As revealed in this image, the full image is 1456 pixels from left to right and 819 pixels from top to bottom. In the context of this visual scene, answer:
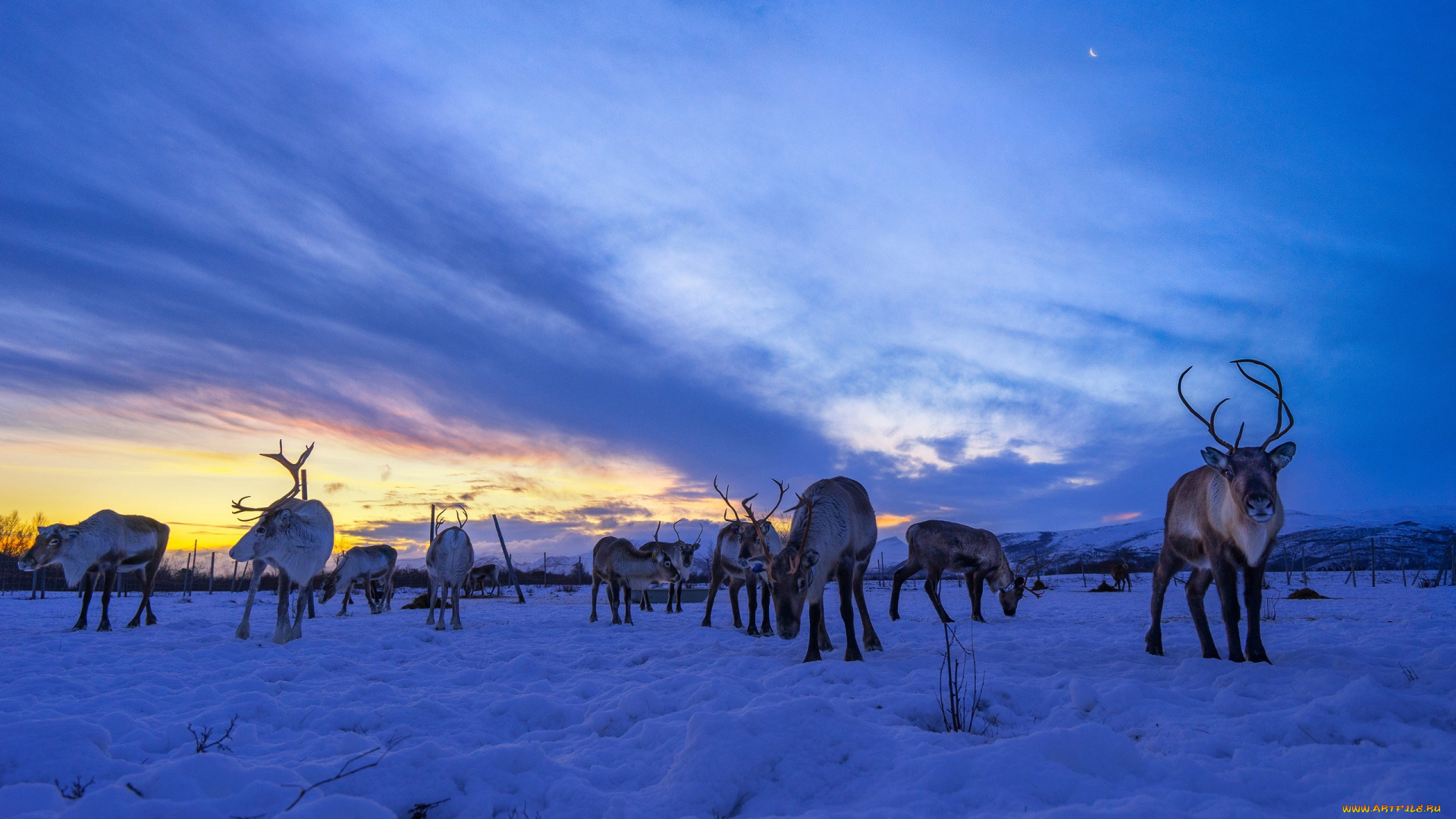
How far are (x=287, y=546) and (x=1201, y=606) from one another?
12.8 metres

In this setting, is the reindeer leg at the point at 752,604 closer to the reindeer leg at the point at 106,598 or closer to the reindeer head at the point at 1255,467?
the reindeer head at the point at 1255,467

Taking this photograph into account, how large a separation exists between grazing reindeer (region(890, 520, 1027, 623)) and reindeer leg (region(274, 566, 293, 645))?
10920 millimetres

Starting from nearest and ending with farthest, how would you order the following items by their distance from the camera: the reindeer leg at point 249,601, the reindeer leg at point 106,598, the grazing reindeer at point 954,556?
1. the reindeer leg at point 249,601
2. the reindeer leg at point 106,598
3. the grazing reindeer at point 954,556

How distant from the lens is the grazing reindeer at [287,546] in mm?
10125

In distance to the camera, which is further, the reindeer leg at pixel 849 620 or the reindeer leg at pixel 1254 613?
the reindeer leg at pixel 849 620

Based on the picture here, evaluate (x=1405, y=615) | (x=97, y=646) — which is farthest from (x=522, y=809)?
(x=1405, y=615)

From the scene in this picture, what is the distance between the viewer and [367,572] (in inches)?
744

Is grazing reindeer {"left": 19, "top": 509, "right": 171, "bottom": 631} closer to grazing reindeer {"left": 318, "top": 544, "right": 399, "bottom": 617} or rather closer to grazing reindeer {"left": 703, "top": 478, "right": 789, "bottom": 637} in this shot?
grazing reindeer {"left": 318, "top": 544, "right": 399, "bottom": 617}

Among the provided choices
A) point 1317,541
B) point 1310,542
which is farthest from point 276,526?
point 1310,542

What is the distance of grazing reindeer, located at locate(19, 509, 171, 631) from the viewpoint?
12070 mm

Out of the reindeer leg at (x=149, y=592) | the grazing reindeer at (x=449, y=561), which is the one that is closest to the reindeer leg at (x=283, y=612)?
the grazing reindeer at (x=449, y=561)

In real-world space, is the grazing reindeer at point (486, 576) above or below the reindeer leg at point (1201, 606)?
below

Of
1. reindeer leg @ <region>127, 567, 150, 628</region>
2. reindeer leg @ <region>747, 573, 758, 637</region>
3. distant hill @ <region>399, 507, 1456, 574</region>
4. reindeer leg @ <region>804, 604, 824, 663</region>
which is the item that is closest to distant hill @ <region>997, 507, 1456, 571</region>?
distant hill @ <region>399, 507, 1456, 574</region>

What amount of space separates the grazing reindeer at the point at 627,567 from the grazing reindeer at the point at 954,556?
212 inches
